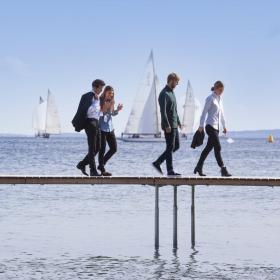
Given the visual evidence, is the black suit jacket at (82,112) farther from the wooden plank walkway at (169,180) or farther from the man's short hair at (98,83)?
the wooden plank walkway at (169,180)

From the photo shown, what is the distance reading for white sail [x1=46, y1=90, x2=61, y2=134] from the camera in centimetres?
16888

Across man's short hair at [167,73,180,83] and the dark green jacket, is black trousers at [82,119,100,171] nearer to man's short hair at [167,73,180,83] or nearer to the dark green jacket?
the dark green jacket

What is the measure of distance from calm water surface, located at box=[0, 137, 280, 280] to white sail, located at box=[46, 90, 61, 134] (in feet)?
403

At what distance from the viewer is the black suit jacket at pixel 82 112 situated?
802 inches

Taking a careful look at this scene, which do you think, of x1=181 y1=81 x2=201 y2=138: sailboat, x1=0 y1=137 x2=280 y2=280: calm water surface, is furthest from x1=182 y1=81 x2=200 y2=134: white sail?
x1=0 y1=137 x2=280 y2=280: calm water surface

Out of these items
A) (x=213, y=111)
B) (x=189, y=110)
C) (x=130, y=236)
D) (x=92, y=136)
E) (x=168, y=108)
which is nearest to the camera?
(x=92, y=136)

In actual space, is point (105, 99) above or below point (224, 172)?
above

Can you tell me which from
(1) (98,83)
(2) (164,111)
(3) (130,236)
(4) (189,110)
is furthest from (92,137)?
(4) (189,110)

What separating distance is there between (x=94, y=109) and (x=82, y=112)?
285 mm

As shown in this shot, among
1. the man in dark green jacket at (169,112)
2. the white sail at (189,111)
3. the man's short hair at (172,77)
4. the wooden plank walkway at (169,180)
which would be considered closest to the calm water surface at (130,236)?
the wooden plank walkway at (169,180)

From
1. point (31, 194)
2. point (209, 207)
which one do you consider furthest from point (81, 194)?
point (209, 207)

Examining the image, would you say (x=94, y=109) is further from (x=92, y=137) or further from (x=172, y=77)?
(x=172, y=77)

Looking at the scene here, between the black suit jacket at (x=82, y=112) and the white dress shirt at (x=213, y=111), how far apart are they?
2.68 metres

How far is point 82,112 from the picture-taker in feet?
67.1
